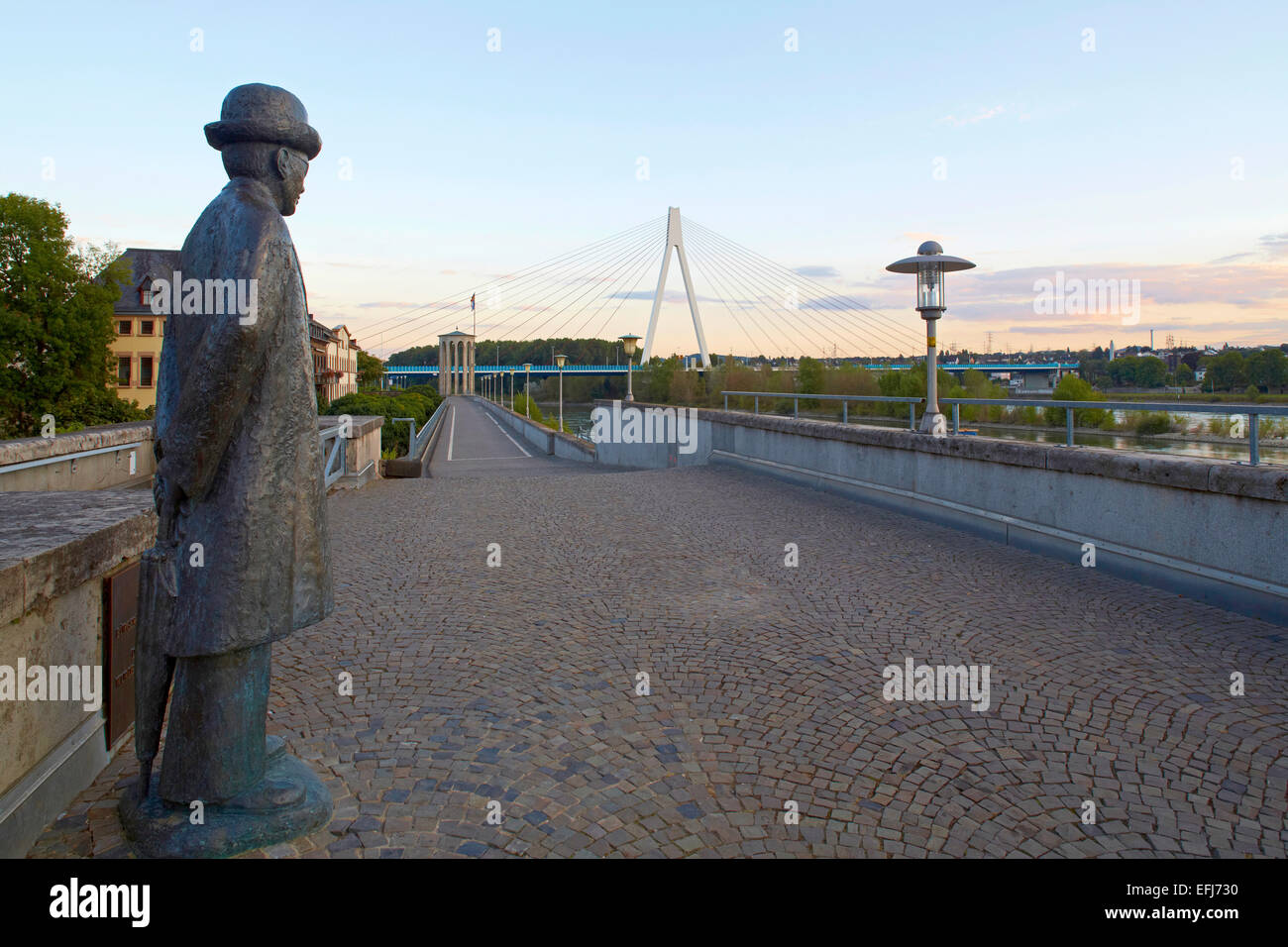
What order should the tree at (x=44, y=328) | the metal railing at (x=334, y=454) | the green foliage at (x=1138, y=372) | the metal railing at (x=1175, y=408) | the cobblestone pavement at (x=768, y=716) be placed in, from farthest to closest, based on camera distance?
the tree at (x=44, y=328) → the metal railing at (x=334, y=454) → the green foliage at (x=1138, y=372) → the metal railing at (x=1175, y=408) → the cobblestone pavement at (x=768, y=716)

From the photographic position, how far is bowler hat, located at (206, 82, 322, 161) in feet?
8.96

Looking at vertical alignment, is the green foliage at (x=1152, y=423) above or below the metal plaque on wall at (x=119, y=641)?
above

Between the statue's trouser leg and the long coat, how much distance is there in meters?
0.15

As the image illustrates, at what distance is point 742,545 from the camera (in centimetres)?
815

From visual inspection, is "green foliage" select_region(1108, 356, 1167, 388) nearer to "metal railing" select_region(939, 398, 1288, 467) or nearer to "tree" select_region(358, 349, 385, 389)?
"metal railing" select_region(939, 398, 1288, 467)

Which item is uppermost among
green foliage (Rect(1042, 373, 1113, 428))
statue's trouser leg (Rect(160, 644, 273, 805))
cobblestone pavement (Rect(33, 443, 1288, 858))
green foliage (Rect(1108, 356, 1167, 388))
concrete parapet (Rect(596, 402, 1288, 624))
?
green foliage (Rect(1108, 356, 1167, 388))

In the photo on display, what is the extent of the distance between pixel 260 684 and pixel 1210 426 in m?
6.36

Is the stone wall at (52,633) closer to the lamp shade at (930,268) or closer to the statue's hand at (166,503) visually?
the statue's hand at (166,503)

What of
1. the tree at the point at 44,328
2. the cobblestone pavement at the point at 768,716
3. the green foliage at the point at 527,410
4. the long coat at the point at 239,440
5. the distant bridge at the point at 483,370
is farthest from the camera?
the distant bridge at the point at 483,370

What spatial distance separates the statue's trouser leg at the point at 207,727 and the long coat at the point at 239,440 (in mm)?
152

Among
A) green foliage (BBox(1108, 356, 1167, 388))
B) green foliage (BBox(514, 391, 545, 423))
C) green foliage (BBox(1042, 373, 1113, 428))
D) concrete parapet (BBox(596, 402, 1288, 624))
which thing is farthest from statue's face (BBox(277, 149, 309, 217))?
green foliage (BBox(514, 391, 545, 423))

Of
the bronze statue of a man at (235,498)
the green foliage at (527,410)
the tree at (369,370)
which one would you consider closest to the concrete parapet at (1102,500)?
the bronze statue of a man at (235,498)

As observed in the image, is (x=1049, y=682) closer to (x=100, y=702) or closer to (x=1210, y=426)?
(x=1210, y=426)

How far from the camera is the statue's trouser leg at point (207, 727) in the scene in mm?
2768
